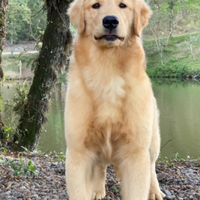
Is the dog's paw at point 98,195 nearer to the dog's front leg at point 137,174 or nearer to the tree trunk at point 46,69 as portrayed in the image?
the dog's front leg at point 137,174

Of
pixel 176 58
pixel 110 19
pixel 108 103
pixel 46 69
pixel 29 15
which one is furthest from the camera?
pixel 176 58

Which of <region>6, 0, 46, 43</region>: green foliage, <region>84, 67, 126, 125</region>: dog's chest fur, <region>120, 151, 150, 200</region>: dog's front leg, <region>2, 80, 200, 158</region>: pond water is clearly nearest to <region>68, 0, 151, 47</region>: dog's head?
<region>84, 67, 126, 125</region>: dog's chest fur

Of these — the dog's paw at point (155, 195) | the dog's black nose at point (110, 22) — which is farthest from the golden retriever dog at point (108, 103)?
the dog's paw at point (155, 195)

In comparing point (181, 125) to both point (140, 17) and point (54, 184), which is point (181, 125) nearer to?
point (54, 184)

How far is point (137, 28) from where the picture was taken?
3.61m

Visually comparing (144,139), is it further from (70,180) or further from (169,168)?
(169,168)

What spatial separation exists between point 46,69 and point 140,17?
14.4ft

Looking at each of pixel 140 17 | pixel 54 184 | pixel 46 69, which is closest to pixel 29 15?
pixel 46 69

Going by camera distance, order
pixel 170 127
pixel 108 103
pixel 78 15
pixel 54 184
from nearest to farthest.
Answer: pixel 108 103
pixel 78 15
pixel 54 184
pixel 170 127

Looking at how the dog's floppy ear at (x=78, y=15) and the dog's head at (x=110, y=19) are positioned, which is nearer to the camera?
the dog's head at (x=110, y=19)

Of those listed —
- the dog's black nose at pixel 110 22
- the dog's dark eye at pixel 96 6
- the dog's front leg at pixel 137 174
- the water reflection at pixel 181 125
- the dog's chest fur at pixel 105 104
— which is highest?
the dog's dark eye at pixel 96 6

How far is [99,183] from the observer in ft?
14.3

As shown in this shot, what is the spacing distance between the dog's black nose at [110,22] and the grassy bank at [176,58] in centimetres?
4154

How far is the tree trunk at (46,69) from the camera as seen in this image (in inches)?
303
